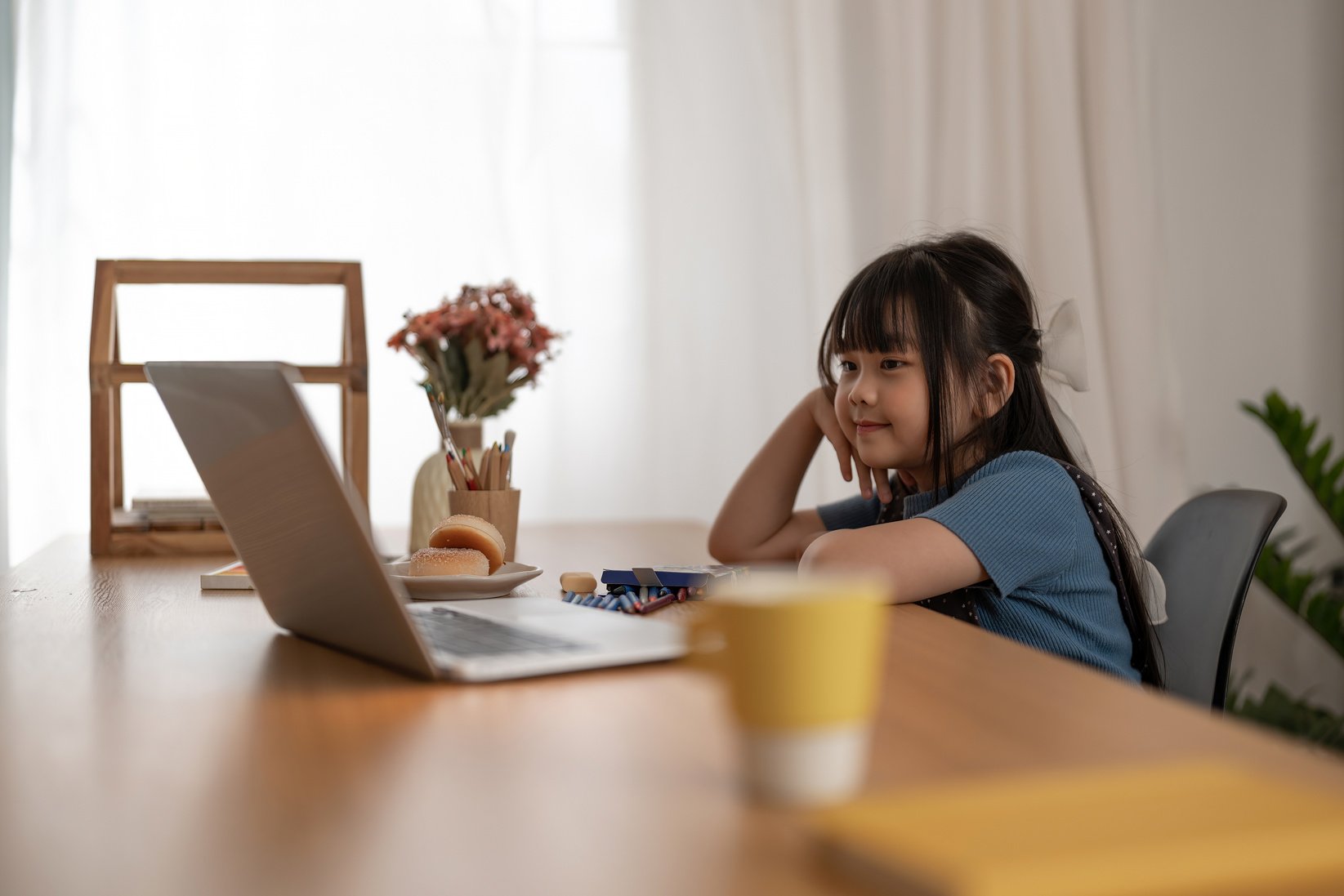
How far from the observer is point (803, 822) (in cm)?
44

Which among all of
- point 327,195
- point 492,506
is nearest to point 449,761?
point 492,506

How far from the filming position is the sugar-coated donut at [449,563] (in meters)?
1.02

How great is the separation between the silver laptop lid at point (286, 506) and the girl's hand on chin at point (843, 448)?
786 mm

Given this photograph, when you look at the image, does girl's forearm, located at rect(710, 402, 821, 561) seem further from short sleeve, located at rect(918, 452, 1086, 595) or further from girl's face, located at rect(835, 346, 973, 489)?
short sleeve, located at rect(918, 452, 1086, 595)

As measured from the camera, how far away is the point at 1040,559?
1.10 m

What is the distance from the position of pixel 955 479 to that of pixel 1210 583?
0.27 meters

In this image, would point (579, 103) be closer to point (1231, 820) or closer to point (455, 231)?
point (455, 231)

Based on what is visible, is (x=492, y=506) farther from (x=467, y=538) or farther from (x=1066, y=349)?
(x=1066, y=349)

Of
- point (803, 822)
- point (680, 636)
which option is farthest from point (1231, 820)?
point (680, 636)

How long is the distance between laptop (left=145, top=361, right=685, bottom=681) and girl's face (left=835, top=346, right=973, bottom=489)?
1.82 ft

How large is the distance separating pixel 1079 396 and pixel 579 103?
4.04ft

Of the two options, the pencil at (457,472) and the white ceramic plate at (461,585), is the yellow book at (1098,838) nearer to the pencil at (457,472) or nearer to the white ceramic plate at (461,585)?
the white ceramic plate at (461,585)

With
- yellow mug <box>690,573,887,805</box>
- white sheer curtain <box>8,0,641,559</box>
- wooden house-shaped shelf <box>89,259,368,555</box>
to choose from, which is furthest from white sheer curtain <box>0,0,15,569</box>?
yellow mug <box>690,573,887,805</box>

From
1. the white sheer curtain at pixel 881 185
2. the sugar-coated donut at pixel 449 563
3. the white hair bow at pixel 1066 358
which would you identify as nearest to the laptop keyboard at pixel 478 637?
the sugar-coated donut at pixel 449 563
